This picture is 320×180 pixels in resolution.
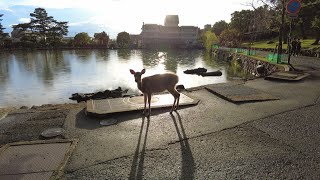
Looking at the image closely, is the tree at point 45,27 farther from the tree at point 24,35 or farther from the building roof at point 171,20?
the building roof at point 171,20

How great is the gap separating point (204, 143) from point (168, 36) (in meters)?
122

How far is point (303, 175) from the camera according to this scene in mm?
4902

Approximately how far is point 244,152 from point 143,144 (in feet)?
8.20

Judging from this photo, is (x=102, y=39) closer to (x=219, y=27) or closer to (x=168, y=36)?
(x=168, y=36)

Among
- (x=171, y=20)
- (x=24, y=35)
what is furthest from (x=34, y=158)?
(x=171, y=20)

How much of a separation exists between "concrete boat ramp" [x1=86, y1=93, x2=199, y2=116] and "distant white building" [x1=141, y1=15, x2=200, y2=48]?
110m

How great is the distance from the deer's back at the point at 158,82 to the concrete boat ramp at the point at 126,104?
74 centimetres

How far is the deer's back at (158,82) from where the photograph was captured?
8.72 metres

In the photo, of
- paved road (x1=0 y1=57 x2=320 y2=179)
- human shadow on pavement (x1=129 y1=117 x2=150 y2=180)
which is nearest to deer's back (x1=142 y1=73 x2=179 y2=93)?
paved road (x1=0 y1=57 x2=320 y2=179)

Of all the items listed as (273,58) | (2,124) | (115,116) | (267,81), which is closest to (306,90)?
(267,81)

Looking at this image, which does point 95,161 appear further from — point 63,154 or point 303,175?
point 303,175

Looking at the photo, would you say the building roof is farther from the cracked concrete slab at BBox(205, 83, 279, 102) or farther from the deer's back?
the deer's back

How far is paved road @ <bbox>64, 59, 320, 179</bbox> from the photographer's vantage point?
5133mm

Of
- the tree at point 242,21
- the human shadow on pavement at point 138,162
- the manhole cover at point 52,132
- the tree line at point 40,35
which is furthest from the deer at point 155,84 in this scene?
the tree line at point 40,35
